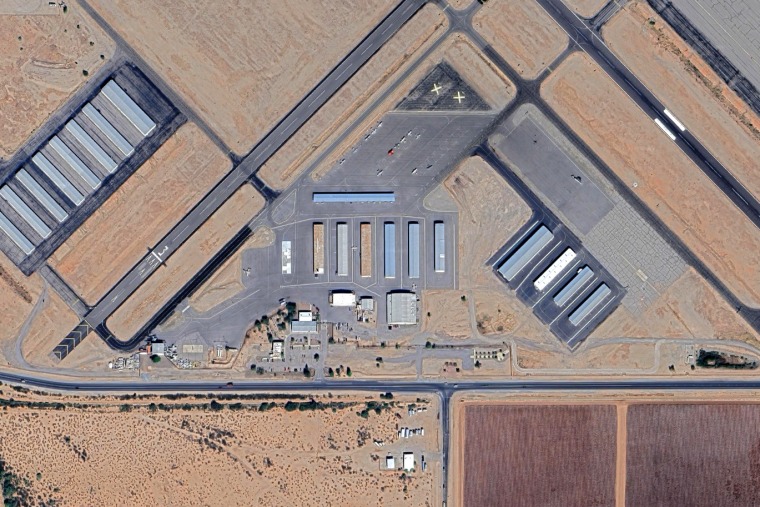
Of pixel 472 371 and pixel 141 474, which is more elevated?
pixel 472 371

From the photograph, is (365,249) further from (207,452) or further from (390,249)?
(207,452)

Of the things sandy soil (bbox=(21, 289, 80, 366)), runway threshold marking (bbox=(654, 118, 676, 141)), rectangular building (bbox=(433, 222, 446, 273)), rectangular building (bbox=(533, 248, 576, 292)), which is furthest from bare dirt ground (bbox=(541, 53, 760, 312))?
sandy soil (bbox=(21, 289, 80, 366))

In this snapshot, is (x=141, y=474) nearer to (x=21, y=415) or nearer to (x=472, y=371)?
(x=21, y=415)

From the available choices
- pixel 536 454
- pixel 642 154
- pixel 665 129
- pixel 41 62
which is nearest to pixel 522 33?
pixel 642 154

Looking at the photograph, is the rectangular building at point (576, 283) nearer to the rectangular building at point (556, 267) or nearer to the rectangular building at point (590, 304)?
the rectangular building at point (590, 304)

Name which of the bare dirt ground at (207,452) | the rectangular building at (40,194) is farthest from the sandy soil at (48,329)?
the rectangular building at (40,194)

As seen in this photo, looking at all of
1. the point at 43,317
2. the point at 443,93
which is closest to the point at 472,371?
the point at 443,93
